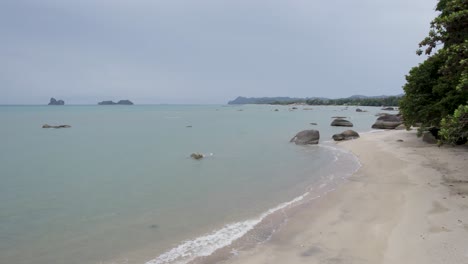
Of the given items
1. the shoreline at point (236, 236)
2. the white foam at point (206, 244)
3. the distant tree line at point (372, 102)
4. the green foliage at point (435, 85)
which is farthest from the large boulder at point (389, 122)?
the distant tree line at point (372, 102)

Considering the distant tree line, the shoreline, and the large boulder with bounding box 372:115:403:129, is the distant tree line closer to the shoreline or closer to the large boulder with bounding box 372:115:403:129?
the large boulder with bounding box 372:115:403:129

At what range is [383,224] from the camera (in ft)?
22.8

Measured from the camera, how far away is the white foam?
6.10m

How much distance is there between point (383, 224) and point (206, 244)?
3820 millimetres

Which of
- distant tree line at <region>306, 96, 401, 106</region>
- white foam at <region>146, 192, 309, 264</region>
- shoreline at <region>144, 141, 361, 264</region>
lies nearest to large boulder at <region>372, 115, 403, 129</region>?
shoreline at <region>144, 141, 361, 264</region>

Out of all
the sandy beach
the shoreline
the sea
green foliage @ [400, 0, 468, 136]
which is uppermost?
green foliage @ [400, 0, 468, 136]

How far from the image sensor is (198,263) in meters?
5.86

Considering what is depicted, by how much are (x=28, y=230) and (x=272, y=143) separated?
18295 millimetres

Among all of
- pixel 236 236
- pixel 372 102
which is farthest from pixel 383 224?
pixel 372 102

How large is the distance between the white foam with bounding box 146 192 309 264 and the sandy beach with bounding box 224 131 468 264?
2.24 ft

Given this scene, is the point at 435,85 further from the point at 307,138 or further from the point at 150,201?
the point at 150,201

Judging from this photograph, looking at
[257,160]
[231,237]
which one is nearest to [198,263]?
[231,237]

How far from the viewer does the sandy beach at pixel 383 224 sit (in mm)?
5539

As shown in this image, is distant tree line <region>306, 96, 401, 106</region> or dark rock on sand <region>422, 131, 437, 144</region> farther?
distant tree line <region>306, 96, 401, 106</region>
